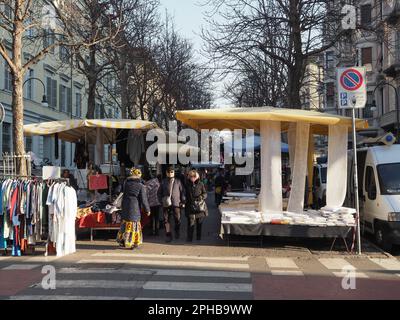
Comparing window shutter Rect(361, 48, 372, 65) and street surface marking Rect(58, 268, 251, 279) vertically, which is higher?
window shutter Rect(361, 48, 372, 65)

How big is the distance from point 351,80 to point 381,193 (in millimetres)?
2693

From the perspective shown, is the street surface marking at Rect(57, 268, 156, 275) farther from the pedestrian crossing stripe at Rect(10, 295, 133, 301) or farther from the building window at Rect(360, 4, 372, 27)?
the building window at Rect(360, 4, 372, 27)

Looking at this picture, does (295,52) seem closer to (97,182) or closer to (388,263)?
(97,182)

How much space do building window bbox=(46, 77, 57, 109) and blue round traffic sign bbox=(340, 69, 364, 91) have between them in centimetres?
3340

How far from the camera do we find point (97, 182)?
46.7 ft

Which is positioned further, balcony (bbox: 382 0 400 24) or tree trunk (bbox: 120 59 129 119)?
tree trunk (bbox: 120 59 129 119)

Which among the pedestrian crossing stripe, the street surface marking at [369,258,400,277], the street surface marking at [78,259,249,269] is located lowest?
the street surface marking at [369,258,400,277]

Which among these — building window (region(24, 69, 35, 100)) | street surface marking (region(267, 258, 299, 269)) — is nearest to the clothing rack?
street surface marking (region(267, 258, 299, 269))

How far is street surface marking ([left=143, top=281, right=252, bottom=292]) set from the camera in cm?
769

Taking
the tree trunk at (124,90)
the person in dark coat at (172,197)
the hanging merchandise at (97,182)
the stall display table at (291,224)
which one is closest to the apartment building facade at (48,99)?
the tree trunk at (124,90)

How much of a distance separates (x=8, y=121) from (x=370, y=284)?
30.5m

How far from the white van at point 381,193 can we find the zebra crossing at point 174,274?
1.14 metres
